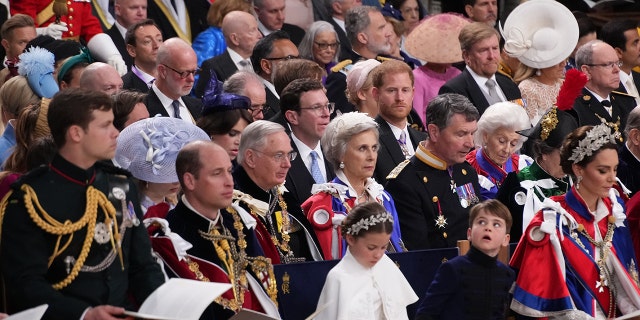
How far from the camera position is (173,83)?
27.2ft

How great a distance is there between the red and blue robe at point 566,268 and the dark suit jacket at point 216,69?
3.49 meters

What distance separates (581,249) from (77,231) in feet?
9.25

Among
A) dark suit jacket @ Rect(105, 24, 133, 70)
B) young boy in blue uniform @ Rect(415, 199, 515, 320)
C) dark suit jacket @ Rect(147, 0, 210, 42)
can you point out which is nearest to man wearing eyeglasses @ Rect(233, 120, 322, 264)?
young boy in blue uniform @ Rect(415, 199, 515, 320)

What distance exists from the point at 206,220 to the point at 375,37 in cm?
470

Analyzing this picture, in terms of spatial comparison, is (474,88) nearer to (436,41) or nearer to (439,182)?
(436,41)

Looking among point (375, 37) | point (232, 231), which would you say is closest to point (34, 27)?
point (375, 37)

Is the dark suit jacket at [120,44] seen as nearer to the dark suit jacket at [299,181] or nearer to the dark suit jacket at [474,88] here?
the dark suit jacket at [474,88]

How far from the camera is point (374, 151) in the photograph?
23.3 ft

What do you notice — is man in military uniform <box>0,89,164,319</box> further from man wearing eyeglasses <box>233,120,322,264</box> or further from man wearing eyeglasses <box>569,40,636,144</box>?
man wearing eyeglasses <box>569,40,636,144</box>

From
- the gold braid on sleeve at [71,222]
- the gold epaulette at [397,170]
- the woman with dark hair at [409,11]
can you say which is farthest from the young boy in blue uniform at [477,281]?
the woman with dark hair at [409,11]

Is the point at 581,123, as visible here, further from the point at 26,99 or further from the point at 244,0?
the point at 26,99

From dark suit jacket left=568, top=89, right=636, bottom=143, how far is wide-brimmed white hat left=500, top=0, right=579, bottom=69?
38 cm

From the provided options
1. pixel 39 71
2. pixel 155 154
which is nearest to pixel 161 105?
pixel 39 71

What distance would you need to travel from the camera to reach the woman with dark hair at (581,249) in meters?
6.55
